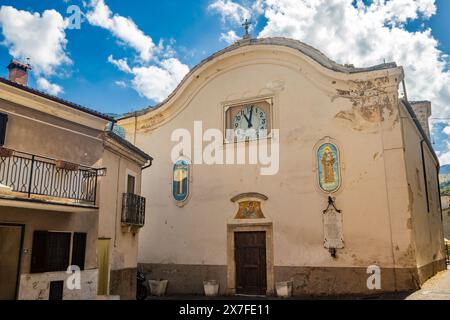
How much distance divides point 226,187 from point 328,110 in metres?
4.87

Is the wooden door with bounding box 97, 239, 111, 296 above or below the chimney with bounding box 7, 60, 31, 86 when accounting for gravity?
below

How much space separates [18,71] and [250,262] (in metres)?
9.88

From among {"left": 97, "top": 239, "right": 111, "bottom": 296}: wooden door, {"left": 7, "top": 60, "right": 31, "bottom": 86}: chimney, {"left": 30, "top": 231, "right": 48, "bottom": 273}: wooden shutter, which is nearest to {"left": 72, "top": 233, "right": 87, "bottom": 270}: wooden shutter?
{"left": 30, "top": 231, "right": 48, "bottom": 273}: wooden shutter

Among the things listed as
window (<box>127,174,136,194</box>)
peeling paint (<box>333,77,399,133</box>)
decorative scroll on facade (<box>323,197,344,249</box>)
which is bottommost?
decorative scroll on facade (<box>323,197,344,249</box>)

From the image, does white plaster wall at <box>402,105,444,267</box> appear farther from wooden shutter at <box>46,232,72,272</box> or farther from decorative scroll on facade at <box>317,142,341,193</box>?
wooden shutter at <box>46,232,72,272</box>

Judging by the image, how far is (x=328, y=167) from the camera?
1341 centimetres

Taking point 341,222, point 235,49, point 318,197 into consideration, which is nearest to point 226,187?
point 318,197

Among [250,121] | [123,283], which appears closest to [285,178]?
[250,121]

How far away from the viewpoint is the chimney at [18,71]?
35.9 ft

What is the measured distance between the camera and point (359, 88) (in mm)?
13430

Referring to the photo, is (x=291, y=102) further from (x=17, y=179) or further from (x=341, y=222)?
(x=17, y=179)

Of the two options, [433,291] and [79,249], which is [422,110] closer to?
[433,291]

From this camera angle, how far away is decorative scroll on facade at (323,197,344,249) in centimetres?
1277

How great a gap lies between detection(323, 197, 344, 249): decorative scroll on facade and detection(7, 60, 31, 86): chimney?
10.3m
